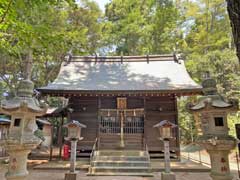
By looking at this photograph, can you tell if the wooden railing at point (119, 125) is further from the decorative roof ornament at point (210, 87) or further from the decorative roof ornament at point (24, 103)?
the decorative roof ornament at point (24, 103)

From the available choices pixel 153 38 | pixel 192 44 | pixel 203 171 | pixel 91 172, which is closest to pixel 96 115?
pixel 91 172

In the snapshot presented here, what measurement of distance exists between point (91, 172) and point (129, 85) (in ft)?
16.4

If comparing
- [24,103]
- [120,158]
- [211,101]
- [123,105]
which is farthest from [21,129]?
[123,105]

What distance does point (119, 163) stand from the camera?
7.79 metres

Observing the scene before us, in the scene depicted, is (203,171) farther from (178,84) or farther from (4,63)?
(4,63)

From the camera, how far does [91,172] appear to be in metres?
7.18

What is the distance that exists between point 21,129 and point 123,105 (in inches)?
248

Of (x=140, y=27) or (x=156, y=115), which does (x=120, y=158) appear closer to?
(x=156, y=115)

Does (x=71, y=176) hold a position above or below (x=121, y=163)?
below

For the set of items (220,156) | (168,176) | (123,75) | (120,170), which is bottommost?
(120,170)

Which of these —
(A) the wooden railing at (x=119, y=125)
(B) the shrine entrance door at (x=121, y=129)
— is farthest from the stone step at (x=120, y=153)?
(A) the wooden railing at (x=119, y=125)

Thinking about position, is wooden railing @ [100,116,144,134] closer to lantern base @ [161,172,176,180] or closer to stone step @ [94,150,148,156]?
stone step @ [94,150,148,156]

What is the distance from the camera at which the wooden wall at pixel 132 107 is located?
32.8ft

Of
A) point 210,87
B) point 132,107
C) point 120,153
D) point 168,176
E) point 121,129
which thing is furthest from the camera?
point 132,107
